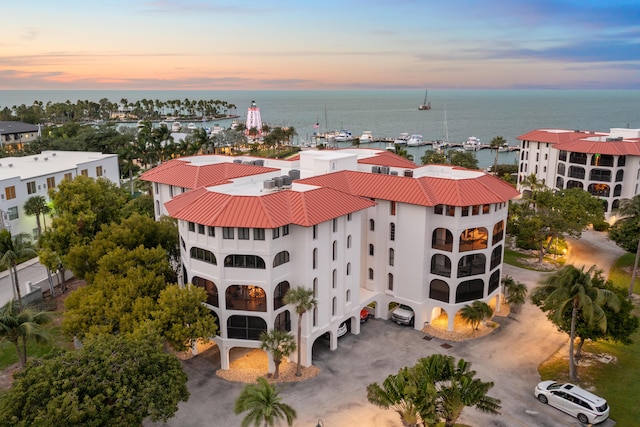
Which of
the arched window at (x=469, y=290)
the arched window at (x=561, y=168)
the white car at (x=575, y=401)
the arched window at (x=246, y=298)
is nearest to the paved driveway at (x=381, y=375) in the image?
the white car at (x=575, y=401)

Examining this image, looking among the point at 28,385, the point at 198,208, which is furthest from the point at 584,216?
the point at 28,385

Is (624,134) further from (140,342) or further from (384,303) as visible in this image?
(140,342)

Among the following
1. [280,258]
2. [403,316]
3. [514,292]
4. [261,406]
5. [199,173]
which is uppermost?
[199,173]

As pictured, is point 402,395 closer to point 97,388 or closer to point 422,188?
point 97,388

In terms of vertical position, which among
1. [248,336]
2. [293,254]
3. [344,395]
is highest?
[293,254]

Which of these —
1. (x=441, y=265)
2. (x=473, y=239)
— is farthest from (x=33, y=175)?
(x=473, y=239)

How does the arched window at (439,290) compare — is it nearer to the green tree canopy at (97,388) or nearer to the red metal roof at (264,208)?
the red metal roof at (264,208)
